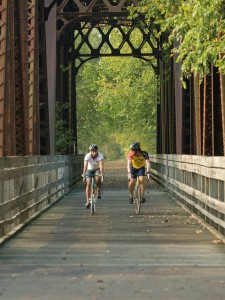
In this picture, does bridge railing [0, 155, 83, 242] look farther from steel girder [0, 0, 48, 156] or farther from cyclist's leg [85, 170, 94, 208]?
cyclist's leg [85, 170, 94, 208]

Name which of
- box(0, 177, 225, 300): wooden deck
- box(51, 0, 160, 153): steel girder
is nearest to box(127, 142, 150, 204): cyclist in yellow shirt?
box(0, 177, 225, 300): wooden deck

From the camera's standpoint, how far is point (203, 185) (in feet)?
58.0

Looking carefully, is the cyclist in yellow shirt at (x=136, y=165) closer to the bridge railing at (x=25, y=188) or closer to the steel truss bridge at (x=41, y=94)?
the steel truss bridge at (x=41, y=94)

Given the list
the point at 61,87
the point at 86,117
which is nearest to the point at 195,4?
the point at 61,87

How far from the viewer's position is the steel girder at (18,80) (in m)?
15.8

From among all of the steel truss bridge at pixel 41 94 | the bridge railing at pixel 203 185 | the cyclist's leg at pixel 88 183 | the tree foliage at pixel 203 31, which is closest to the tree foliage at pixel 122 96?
the steel truss bridge at pixel 41 94

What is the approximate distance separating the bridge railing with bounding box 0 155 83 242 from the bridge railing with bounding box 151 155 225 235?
307cm

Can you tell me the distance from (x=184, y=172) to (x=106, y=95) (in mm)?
42174

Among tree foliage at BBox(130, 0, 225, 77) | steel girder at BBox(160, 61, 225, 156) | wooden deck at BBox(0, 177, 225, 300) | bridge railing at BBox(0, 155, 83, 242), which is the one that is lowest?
wooden deck at BBox(0, 177, 225, 300)

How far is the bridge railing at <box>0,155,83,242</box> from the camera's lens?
46.4 ft

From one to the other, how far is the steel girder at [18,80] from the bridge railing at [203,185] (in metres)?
3.33

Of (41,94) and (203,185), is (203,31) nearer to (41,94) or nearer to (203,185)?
(203,185)

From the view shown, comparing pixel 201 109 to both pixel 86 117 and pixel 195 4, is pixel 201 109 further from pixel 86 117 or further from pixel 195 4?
pixel 86 117

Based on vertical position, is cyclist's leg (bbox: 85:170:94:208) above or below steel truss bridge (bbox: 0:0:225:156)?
below
